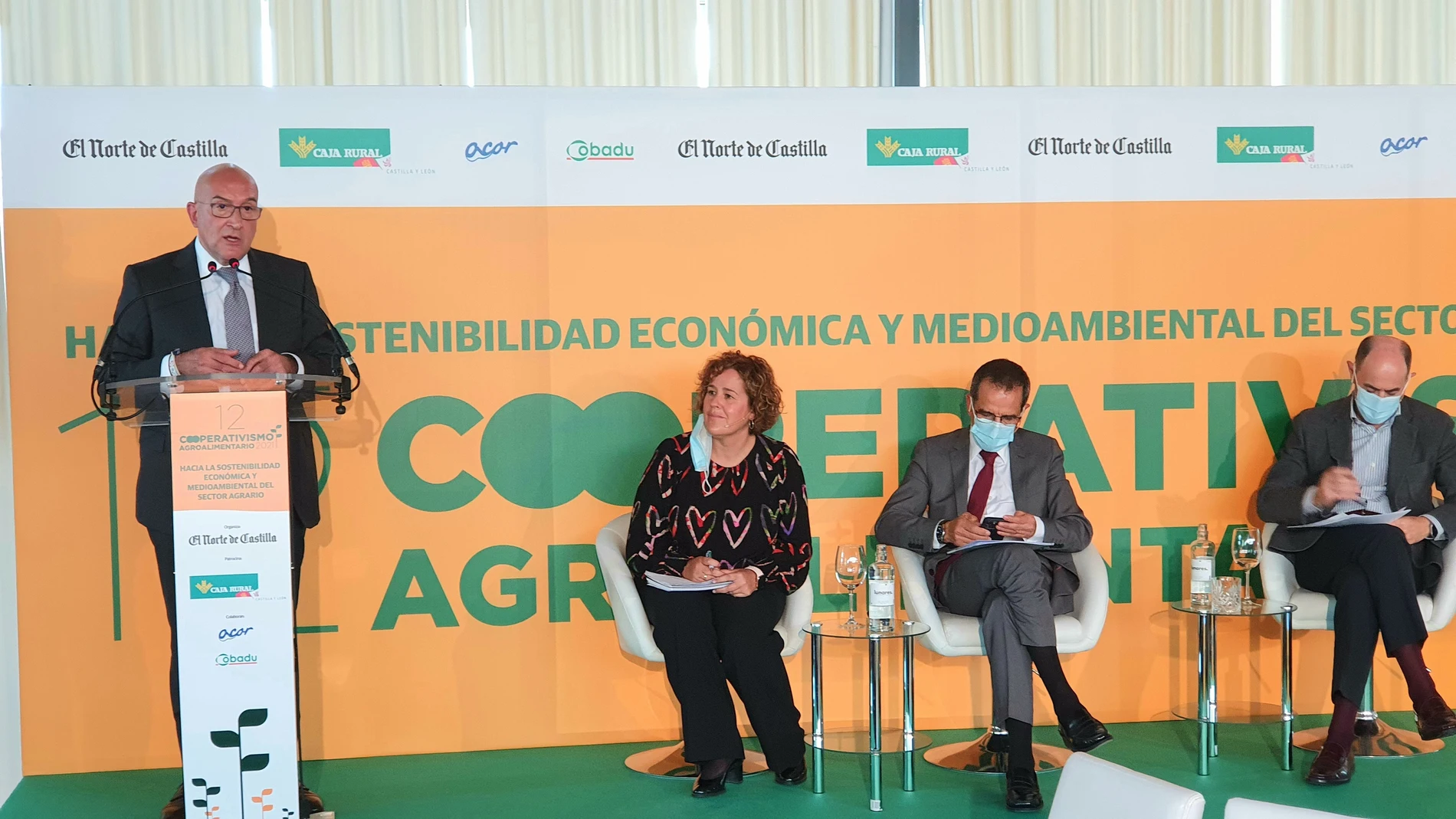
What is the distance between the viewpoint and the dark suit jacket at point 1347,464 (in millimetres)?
4402

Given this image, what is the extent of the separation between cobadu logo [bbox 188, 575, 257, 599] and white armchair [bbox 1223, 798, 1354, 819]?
2.39 meters

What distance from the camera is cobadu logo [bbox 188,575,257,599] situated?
330cm

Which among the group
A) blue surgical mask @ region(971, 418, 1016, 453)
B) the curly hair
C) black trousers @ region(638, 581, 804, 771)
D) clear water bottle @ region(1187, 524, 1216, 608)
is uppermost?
the curly hair

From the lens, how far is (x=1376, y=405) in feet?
14.3

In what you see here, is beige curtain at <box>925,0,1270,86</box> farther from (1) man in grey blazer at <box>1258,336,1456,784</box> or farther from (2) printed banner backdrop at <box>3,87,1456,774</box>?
(1) man in grey blazer at <box>1258,336,1456,784</box>

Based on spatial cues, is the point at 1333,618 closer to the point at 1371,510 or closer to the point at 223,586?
the point at 1371,510

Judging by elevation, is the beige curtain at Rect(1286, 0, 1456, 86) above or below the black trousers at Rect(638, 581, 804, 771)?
above

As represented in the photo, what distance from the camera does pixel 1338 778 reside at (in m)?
4.03

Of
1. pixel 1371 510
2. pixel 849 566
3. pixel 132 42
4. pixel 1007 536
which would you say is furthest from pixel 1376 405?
pixel 132 42

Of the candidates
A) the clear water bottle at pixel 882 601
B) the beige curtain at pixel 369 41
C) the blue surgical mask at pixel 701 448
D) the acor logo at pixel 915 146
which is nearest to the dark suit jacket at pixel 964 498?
the clear water bottle at pixel 882 601

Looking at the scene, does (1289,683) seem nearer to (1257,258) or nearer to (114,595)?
(1257,258)

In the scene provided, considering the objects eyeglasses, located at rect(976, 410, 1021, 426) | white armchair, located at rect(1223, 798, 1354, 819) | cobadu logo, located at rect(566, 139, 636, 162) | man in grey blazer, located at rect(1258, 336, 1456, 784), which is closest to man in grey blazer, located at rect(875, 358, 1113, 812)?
eyeglasses, located at rect(976, 410, 1021, 426)

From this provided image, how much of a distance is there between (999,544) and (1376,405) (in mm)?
1358

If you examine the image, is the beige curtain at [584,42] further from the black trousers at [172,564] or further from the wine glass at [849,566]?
the wine glass at [849,566]
